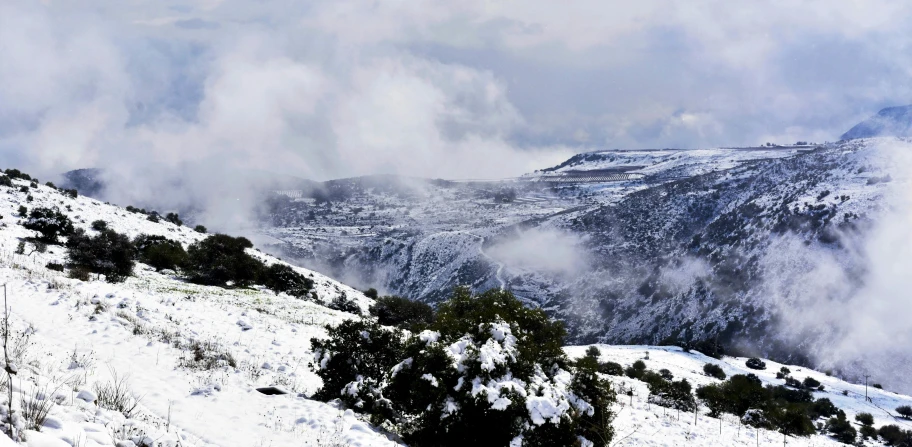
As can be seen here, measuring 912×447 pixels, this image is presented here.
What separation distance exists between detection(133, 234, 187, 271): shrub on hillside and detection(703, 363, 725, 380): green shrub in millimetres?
49782

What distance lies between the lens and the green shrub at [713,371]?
2017 inches

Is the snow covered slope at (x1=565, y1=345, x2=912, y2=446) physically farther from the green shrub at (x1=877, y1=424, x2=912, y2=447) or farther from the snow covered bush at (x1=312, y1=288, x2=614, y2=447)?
the green shrub at (x1=877, y1=424, x2=912, y2=447)

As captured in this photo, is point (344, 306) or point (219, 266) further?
point (344, 306)

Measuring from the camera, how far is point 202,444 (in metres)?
9.19

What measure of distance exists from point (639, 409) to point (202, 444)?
21536 millimetres

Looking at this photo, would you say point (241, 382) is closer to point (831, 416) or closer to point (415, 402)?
point (415, 402)

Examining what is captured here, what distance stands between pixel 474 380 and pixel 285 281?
37.9m

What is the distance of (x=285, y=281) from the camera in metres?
46.0

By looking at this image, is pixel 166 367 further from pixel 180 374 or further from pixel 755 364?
pixel 755 364

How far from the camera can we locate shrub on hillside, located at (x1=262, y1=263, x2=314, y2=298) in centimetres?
4350

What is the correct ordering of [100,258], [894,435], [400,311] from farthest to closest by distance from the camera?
[400,311]
[894,435]
[100,258]

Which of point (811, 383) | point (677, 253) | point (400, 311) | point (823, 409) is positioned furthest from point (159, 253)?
point (677, 253)

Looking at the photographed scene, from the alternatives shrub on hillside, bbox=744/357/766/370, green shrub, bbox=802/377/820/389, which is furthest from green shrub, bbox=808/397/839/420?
shrub on hillside, bbox=744/357/766/370

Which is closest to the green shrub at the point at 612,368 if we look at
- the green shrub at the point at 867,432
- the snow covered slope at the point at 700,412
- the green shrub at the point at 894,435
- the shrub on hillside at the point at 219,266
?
the snow covered slope at the point at 700,412
